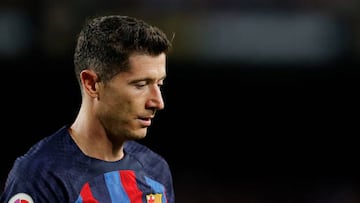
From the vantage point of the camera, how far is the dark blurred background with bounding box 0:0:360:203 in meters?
8.22

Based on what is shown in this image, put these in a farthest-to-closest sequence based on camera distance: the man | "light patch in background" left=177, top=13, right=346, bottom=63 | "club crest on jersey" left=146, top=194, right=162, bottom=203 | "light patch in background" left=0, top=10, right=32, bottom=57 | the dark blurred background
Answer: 1. "light patch in background" left=177, top=13, right=346, bottom=63
2. the dark blurred background
3. "light patch in background" left=0, top=10, right=32, bottom=57
4. "club crest on jersey" left=146, top=194, right=162, bottom=203
5. the man

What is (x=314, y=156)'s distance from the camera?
973 cm

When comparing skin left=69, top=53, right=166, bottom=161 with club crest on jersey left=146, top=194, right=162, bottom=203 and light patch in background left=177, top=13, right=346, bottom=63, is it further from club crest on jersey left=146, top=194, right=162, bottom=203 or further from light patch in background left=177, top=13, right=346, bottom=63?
light patch in background left=177, top=13, right=346, bottom=63

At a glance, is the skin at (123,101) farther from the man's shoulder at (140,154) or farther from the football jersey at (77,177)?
the man's shoulder at (140,154)

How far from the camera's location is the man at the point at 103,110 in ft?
8.73

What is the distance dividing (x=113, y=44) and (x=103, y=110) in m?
0.23

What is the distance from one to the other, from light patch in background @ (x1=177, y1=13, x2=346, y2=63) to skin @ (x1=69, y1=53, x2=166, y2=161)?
559 cm

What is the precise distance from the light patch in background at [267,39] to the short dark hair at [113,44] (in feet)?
18.3

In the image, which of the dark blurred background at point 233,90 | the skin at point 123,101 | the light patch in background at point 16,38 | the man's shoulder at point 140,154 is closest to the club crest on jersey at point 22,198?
the skin at point 123,101

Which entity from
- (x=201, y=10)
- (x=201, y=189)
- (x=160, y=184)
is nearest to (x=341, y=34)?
(x=201, y=10)

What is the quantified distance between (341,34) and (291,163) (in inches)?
75.0

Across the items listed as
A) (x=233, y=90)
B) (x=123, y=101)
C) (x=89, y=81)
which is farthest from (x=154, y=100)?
(x=233, y=90)

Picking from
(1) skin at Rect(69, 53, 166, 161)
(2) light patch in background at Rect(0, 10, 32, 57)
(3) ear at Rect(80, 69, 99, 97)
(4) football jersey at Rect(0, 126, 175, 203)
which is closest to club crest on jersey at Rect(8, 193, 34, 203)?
(4) football jersey at Rect(0, 126, 175, 203)

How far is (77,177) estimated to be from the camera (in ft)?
8.81
